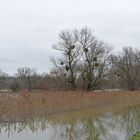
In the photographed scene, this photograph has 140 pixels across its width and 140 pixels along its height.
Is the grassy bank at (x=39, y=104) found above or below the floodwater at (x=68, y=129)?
above

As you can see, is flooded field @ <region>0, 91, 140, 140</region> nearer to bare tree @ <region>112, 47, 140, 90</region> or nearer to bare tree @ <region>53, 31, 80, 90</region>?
bare tree @ <region>53, 31, 80, 90</region>

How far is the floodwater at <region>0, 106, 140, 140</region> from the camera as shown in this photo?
45.4ft

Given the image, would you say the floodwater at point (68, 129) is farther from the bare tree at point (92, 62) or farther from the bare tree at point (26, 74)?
the bare tree at point (26, 74)

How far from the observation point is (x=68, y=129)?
52.1 ft

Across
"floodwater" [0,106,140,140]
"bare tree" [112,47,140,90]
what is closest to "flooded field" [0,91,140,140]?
"floodwater" [0,106,140,140]

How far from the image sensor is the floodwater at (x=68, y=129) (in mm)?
13852

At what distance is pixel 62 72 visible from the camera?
5097 cm

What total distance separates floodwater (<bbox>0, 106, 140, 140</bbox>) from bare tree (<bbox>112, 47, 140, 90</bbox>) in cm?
5889

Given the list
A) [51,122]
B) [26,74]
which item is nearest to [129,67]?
[26,74]

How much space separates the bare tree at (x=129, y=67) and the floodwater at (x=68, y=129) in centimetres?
5889

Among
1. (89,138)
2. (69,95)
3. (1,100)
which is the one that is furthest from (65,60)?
(89,138)

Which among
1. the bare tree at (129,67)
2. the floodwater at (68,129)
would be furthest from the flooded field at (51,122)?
the bare tree at (129,67)

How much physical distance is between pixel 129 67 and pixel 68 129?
6353 centimetres

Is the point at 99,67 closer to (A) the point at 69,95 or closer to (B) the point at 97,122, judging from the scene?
(A) the point at 69,95
